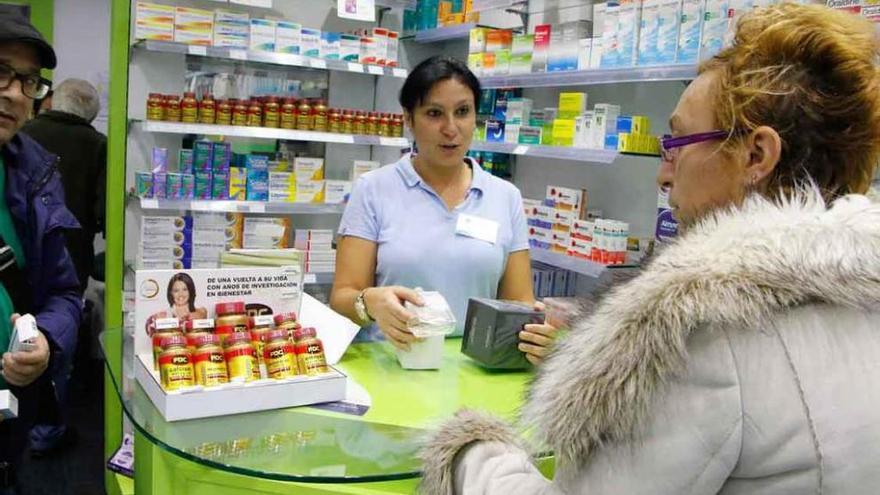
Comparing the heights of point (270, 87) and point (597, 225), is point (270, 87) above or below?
above

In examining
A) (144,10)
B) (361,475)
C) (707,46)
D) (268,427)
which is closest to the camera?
(361,475)

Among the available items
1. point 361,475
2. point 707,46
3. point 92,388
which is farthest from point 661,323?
point 92,388

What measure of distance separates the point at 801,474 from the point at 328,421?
3.27 ft

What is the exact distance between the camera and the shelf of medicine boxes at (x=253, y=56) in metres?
4.35

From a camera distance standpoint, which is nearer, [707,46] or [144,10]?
[707,46]

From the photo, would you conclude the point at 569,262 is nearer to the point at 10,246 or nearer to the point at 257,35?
the point at 257,35

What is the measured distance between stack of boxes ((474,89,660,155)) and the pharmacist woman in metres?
1.13

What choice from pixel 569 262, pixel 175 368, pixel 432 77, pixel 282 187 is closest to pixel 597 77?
pixel 569 262

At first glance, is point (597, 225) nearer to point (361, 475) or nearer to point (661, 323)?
point (361, 475)

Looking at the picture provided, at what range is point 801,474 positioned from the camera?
85 cm

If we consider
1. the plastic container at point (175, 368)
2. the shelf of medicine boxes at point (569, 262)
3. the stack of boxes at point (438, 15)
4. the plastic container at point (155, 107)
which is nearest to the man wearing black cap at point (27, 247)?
the plastic container at point (175, 368)

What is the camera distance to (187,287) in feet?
5.57

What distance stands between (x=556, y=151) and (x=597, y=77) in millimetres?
436

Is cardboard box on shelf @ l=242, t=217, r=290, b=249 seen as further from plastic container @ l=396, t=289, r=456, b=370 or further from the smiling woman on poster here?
the smiling woman on poster
